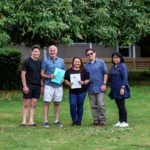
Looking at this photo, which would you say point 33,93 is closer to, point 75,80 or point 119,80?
point 75,80

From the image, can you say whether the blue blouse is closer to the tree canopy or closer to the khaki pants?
the khaki pants

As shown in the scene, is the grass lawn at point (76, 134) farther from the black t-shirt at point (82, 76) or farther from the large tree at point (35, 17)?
the large tree at point (35, 17)

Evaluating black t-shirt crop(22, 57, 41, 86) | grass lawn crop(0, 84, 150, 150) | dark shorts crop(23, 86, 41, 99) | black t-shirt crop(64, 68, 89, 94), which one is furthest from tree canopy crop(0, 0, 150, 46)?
grass lawn crop(0, 84, 150, 150)

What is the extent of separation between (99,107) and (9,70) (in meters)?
10.7

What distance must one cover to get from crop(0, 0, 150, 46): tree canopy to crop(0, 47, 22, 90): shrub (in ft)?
9.21

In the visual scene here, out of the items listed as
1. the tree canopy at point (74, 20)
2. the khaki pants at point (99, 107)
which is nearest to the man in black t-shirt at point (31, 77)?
the tree canopy at point (74, 20)

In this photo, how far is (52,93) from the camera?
9.87 metres

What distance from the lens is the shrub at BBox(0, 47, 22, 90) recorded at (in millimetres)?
19906

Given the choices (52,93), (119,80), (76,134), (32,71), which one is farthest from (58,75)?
(76,134)

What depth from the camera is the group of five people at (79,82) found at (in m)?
9.77

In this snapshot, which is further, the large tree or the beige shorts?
the large tree

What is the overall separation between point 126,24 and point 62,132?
6.90 metres

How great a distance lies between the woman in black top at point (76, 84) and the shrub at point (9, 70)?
1019 cm

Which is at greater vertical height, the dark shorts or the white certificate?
the white certificate
